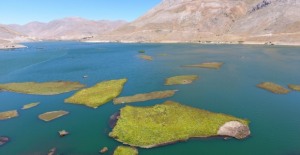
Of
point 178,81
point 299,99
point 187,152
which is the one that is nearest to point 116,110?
point 187,152

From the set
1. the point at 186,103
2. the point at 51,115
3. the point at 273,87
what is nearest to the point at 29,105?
the point at 51,115

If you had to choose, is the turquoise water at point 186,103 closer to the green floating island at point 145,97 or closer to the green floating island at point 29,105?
the green floating island at point 29,105

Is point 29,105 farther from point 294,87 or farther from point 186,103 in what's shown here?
point 294,87

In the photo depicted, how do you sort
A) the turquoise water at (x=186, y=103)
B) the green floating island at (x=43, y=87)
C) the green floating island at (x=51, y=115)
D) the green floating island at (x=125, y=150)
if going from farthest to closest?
the green floating island at (x=43, y=87) → the green floating island at (x=51, y=115) → the turquoise water at (x=186, y=103) → the green floating island at (x=125, y=150)

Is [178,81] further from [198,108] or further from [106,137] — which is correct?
[106,137]

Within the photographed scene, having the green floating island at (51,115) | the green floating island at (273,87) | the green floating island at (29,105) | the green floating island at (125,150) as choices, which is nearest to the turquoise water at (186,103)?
the green floating island at (125,150)

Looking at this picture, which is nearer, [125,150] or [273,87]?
[125,150]
